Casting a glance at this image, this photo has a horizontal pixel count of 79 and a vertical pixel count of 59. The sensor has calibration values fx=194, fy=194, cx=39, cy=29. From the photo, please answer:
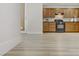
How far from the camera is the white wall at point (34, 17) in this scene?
34.0 ft

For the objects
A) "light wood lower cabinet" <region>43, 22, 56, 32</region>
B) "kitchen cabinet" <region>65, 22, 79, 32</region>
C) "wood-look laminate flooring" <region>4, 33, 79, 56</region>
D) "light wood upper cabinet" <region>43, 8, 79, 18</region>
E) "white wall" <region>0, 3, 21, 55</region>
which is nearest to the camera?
"white wall" <region>0, 3, 21, 55</region>

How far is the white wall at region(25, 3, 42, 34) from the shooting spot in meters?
10.4

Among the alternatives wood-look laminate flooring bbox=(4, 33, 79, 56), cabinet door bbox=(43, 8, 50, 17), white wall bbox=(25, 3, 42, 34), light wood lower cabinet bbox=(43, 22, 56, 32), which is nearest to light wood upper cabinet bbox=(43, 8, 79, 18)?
cabinet door bbox=(43, 8, 50, 17)

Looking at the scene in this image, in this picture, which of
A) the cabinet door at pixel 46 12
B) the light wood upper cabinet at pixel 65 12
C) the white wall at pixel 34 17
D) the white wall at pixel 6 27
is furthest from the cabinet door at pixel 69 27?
the white wall at pixel 6 27

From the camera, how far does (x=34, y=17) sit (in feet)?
34.1

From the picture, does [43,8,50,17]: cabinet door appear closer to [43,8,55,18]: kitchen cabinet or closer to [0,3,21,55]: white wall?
[43,8,55,18]: kitchen cabinet

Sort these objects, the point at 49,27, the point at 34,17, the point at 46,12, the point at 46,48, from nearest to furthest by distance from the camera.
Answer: the point at 46,48
the point at 34,17
the point at 49,27
the point at 46,12

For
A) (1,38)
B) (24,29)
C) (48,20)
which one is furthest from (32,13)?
(1,38)

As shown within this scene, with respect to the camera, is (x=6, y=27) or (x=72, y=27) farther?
(x=72, y=27)

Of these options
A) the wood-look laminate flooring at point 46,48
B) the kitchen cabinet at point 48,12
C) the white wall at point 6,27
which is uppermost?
the kitchen cabinet at point 48,12

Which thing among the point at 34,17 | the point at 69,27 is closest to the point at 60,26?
the point at 69,27

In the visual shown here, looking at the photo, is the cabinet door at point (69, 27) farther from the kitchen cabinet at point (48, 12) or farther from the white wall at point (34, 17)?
the white wall at point (34, 17)

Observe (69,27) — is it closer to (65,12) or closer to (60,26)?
(60,26)

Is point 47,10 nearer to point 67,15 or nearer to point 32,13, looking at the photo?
point 67,15
